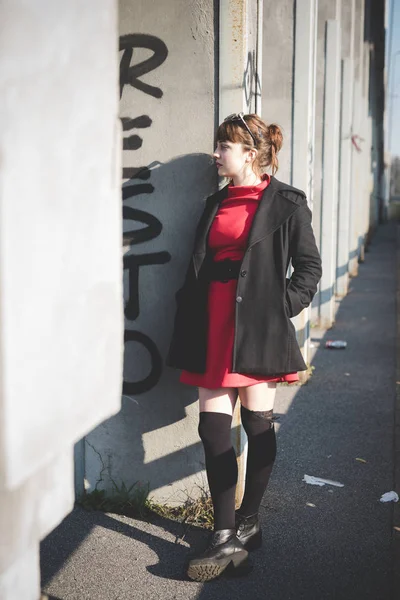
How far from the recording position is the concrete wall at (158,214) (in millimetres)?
3646

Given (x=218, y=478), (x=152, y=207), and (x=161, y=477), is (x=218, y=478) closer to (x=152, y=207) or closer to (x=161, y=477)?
(x=161, y=477)

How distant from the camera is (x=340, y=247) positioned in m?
11.6

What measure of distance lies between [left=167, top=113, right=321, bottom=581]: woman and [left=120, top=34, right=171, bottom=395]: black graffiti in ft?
1.47

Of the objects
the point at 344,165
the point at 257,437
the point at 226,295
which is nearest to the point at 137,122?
the point at 226,295

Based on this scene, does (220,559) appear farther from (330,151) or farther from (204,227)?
(330,151)

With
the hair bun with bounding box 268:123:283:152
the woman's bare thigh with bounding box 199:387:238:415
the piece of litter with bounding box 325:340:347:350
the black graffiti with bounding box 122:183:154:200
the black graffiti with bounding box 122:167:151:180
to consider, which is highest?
the hair bun with bounding box 268:123:283:152

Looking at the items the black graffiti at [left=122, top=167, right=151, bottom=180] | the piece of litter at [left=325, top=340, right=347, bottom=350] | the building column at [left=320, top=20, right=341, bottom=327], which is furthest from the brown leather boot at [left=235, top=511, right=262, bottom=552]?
the building column at [left=320, top=20, right=341, bottom=327]

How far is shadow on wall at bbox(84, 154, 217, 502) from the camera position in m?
3.78

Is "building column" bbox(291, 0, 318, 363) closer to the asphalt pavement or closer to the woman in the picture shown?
the asphalt pavement

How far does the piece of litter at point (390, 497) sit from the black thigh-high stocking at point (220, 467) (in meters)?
1.22

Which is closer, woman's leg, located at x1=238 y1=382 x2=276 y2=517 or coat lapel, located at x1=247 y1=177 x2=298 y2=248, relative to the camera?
coat lapel, located at x1=247 y1=177 x2=298 y2=248

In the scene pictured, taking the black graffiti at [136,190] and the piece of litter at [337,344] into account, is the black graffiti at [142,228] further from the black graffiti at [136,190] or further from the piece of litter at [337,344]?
the piece of litter at [337,344]

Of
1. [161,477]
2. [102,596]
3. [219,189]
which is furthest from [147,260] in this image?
[102,596]

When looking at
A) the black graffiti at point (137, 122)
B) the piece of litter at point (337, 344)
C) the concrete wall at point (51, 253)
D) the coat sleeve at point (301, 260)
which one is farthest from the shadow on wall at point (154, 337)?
the piece of litter at point (337, 344)
